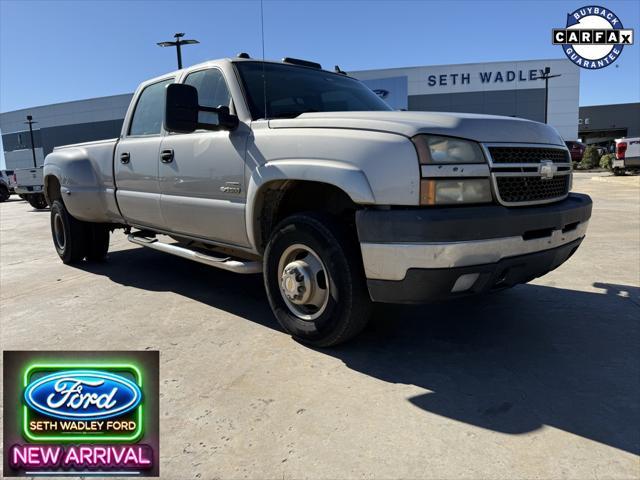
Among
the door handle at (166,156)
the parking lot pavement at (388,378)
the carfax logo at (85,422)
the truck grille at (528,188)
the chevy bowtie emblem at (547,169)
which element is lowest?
the parking lot pavement at (388,378)

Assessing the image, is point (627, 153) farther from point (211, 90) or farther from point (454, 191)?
point (454, 191)

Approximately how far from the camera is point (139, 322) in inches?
149

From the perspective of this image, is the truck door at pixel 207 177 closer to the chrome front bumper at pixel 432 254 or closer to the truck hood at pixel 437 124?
the truck hood at pixel 437 124

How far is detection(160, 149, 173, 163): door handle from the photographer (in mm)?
4132

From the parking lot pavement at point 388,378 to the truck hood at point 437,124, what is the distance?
132 cm

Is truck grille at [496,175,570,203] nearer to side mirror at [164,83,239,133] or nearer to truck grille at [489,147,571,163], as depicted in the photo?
truck grille at [489,147,571,163]

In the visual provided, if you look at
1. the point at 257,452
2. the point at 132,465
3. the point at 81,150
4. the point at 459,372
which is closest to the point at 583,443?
the point at 459,372

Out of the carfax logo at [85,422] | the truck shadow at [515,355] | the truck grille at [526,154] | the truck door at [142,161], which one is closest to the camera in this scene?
the carfax logo at [85,422]

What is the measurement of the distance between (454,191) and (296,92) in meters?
1.76

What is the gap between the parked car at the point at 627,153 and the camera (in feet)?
68.1

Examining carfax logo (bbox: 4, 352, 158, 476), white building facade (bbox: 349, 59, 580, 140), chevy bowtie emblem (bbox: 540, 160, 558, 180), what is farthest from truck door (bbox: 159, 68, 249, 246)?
white building facade (bbox: 349, 59, 580, 140)

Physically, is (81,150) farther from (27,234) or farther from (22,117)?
(22,117)

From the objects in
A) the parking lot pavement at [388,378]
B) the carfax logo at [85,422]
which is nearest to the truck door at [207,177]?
the parking lot pavement at [388,378]

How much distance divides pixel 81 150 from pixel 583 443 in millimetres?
5571
